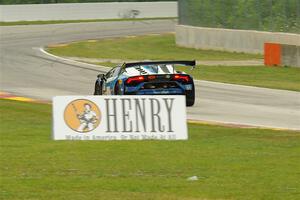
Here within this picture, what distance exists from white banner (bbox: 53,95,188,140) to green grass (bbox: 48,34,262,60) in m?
23.6

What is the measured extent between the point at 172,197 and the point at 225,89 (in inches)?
657

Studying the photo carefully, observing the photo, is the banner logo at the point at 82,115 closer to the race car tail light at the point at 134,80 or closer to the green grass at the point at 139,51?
the race car tail light at the point at 134,80

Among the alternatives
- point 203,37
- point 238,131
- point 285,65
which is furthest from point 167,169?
point 203,37

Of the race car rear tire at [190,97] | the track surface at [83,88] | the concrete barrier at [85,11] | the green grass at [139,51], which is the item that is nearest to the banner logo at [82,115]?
the track surface at [83,88]

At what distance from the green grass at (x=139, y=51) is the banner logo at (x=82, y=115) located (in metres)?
23.7

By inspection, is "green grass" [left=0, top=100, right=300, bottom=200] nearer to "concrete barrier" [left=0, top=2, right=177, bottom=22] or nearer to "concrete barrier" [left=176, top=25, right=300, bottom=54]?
"concrete barrier" [left=176, top=25, right=300, bottom=54]

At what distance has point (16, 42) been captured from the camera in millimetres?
45156

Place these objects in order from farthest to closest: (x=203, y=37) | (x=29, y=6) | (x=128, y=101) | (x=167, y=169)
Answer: (x=29, y=6) → (x=203, y=37) → (x=128, y=101) → (x=167, y=169)

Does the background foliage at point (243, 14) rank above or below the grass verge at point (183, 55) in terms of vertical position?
above

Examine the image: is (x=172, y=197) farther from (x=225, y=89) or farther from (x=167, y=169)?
(x=225, y=89)

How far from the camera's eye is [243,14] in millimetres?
39406

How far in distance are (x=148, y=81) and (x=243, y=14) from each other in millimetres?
20431

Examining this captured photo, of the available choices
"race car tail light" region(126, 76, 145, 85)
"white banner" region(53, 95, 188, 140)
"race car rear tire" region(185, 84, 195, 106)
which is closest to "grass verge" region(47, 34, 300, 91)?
"race car rear tire" region(185, 84, 195, 106)

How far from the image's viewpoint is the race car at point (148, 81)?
64.3 feet
